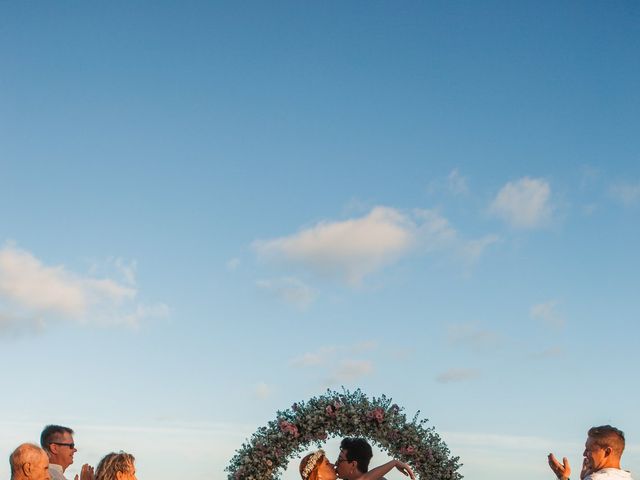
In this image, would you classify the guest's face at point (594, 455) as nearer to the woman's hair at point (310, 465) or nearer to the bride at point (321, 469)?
the bride at point (321, 469)

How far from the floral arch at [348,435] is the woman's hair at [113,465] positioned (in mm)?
Answer: 5192

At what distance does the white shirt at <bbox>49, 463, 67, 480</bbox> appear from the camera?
11891 mm

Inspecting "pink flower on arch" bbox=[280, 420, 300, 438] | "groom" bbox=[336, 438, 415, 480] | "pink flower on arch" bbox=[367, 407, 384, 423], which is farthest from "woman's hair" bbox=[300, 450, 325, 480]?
"pink flower on arch" bbox=[367, 407, 384, 423]

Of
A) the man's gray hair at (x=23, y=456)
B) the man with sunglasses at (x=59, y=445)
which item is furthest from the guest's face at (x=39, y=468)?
the man with sunglasses at (x=59, y=445)

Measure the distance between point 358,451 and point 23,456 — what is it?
5.69 m

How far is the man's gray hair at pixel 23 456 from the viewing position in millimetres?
9703

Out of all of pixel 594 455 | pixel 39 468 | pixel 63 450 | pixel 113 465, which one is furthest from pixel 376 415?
pixel 39 468

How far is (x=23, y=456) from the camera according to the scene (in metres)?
9.72

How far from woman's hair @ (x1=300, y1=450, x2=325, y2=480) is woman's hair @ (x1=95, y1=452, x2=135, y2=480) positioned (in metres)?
3.55

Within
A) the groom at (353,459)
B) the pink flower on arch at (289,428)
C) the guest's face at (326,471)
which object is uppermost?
the pink flower on arch at (289,428)

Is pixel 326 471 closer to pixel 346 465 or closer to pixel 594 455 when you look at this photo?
pixel 346 465

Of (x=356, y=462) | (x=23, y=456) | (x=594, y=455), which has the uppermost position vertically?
(x=356, y=462)

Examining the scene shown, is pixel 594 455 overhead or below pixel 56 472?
overhead

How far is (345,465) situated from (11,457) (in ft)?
17.9
